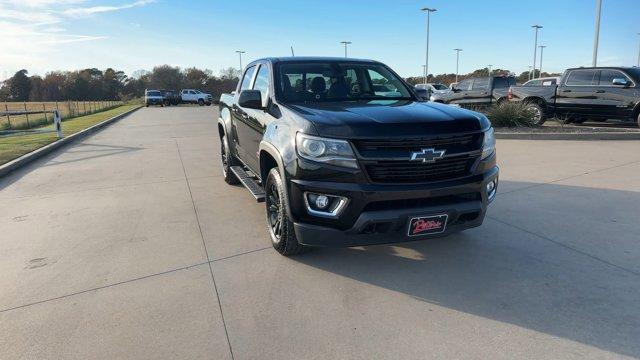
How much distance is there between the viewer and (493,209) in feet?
17.6

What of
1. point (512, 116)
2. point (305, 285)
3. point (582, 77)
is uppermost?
point (582, 77)

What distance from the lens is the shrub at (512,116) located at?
12.6 metres

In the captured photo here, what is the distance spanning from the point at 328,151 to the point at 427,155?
2.42 ft

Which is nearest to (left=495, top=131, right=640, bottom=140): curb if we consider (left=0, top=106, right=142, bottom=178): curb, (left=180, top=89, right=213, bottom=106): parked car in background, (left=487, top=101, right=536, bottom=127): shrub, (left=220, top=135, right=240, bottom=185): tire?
(left=487, top=101, right=536, bottom=127): shrub

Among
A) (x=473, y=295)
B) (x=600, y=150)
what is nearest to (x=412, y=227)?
(x=473, y=295)

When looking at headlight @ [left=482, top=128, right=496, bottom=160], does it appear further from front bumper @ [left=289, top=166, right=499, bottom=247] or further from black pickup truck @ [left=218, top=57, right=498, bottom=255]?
front bumper @ [left=289, top=166, right=499, bottom=247]

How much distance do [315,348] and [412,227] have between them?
1159mm

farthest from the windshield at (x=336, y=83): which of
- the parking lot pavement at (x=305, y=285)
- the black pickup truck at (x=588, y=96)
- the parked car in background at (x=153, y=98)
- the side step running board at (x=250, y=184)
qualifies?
the parked car in background at (x=153, y=98)

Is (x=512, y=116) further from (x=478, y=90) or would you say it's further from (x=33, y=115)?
(x=33, y=115)

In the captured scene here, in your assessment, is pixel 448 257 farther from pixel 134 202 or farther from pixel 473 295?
pixel 134 202

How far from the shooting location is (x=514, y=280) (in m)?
3.54

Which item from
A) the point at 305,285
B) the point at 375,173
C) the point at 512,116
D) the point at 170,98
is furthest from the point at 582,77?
the point at 170,98

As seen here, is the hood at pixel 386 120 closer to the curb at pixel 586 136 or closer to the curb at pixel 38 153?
the curb at pixel 38 153

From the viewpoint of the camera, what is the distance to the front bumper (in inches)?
129
